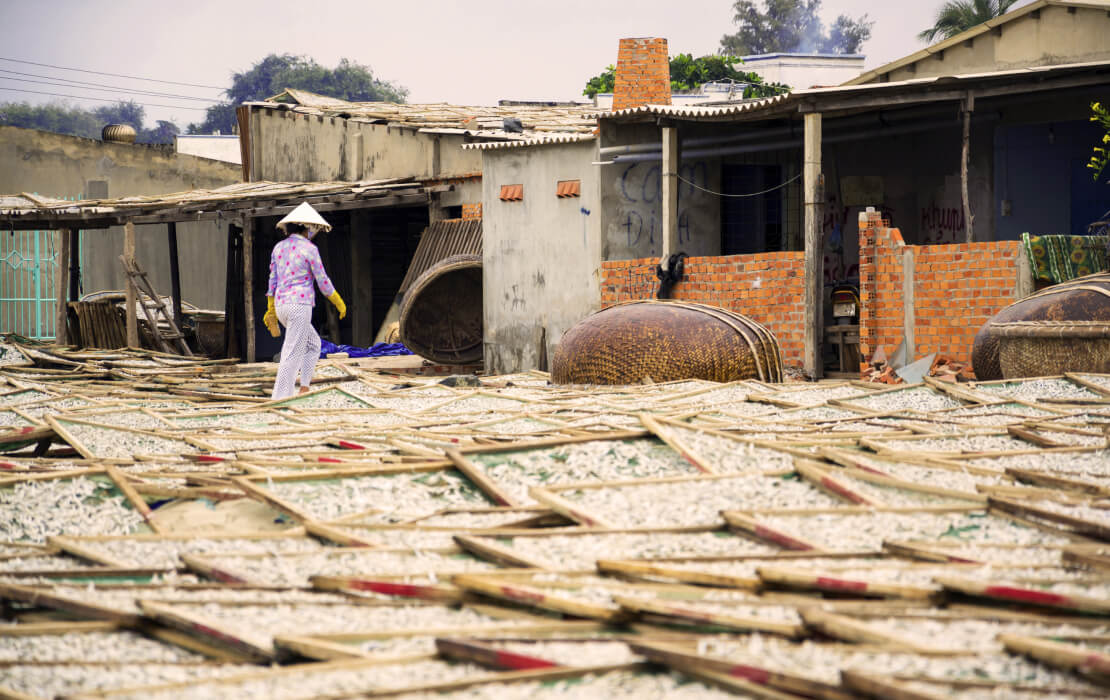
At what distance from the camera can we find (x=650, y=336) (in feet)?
34.7

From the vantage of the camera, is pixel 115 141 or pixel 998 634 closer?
pixel 998 634

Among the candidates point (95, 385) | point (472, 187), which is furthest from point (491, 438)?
point (472, 187)

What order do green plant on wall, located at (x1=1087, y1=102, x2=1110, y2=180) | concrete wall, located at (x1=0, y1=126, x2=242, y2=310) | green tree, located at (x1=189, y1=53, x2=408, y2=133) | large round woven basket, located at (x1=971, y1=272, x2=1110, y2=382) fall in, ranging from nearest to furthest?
large round woven basket, located at (x1=971, y1=272, x2=1110, y2=382)
green plant on wall, located at (x1=1087, y1=102, x2=1110, y2=180)
concrete wall, located at (x1=0, y1=126, x2=242, y2=310)
green tree, located at (x1=189, y1=53, x2=408, y2=133)

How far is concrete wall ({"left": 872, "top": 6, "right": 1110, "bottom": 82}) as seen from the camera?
14891 mm

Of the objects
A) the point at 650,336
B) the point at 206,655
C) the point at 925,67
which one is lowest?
the point at 206,655

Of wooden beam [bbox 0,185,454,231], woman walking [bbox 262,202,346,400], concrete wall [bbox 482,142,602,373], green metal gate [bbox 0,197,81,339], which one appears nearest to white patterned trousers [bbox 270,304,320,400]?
woman walking [bbox 262,202,346,400]

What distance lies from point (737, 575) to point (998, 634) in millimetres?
838

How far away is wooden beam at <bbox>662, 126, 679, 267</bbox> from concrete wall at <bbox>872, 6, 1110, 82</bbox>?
13.8ft

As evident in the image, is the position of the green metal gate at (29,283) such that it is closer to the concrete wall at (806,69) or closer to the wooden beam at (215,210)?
the wooden beam at (215,210)

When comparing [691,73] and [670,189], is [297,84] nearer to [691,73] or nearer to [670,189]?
[691,73]

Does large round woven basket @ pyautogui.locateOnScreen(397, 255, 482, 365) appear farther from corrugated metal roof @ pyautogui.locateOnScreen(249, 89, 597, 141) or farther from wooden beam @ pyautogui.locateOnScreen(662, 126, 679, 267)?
wooden beam @ pyautogui.locateOnScreen(662, 126, 679, 267)

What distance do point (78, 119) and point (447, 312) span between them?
80.9 metres

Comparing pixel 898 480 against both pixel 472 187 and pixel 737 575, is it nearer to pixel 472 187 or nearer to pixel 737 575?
pixel 737 575

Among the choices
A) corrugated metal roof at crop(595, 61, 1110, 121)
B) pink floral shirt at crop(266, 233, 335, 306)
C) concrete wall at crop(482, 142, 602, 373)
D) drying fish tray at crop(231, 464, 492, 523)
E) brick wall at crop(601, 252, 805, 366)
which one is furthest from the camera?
concrete wall at crop(482, 142, 602, 373)
